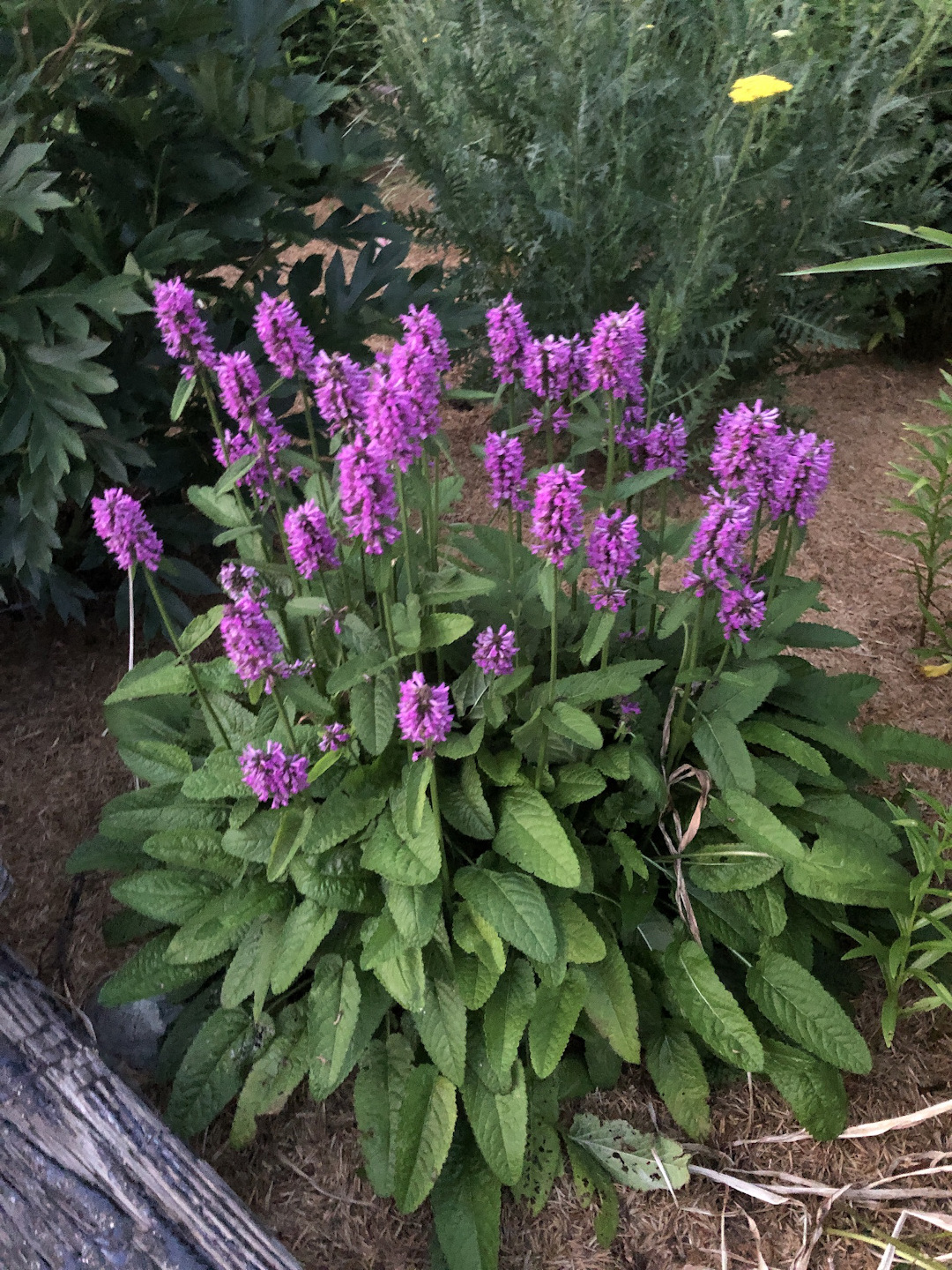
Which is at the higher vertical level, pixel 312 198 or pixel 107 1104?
pixel 312 198

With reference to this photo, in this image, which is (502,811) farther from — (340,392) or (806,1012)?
(340,392)

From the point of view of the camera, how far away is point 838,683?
1891mm

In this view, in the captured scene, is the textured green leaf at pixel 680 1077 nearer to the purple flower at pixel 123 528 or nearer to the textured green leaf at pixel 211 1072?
the textured green leaf at pixel 211 1072

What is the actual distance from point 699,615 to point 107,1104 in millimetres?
1269

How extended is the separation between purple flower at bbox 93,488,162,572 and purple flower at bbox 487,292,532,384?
626 mm

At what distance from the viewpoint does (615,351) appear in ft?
4.41

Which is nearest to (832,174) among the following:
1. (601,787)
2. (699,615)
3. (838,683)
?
(838,683)

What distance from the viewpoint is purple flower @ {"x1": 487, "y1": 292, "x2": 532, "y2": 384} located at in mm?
1452

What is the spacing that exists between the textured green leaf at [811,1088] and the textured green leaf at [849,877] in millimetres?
301

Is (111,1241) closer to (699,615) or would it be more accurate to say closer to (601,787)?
(601,787)

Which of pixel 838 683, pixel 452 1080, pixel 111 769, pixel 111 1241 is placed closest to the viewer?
pixel 111 1241

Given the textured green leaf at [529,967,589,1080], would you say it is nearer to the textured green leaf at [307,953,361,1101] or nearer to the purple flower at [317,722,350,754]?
the textured green leaf at [307,953,361,1101]

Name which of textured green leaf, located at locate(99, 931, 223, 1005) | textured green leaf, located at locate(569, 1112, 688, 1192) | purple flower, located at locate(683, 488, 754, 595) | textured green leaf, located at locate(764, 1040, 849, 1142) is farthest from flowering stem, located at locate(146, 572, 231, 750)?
textured green leaf, located at locate(764, 1040, 849, 1142)

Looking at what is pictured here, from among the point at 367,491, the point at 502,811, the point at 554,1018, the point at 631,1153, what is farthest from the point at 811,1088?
the point at 367,491
